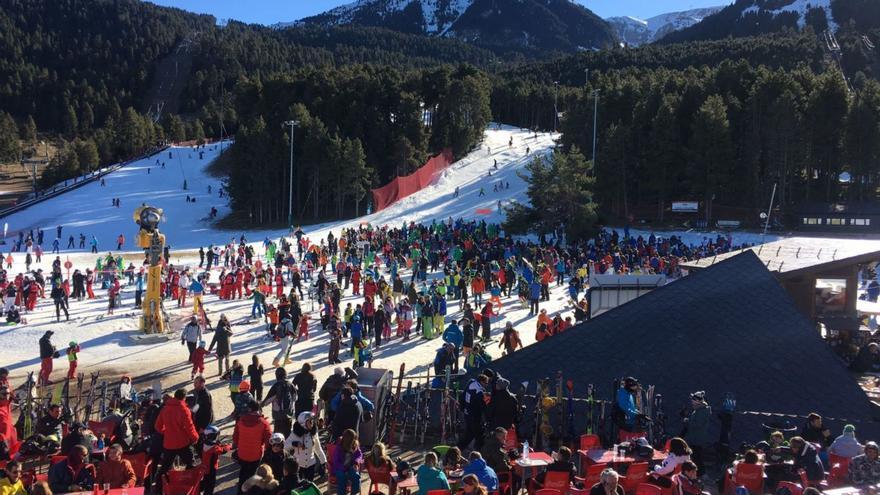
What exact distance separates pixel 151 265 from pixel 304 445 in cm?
1214

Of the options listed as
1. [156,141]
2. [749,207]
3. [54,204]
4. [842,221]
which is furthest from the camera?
[156,141]

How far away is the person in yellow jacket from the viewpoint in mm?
7059

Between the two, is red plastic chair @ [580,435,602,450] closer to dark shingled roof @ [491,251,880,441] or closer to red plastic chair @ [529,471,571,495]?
red plastic chair @ [529,471,571,495]

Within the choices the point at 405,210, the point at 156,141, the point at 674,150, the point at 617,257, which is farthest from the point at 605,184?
the point at 156,141

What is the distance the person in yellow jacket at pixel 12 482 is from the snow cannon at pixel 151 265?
11930 mm

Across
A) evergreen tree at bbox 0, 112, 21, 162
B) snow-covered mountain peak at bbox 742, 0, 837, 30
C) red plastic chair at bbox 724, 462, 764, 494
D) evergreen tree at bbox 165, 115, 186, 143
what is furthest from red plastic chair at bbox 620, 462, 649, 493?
snow-covered mountain peak at bbox 742, 0, 837, 30

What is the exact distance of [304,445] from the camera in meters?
8.47

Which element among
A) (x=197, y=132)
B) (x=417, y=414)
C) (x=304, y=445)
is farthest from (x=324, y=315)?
(x=197, y=132)

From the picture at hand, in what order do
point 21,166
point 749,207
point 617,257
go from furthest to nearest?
point 21,166, point 749,207, point 617,257

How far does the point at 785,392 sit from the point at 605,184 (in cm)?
3635

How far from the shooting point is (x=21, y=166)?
10381 cm

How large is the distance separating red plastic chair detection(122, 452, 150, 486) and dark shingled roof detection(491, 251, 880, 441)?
592 centimetres

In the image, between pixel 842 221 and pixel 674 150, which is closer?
pixel 842 221

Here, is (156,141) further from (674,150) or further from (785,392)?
(785,392)
